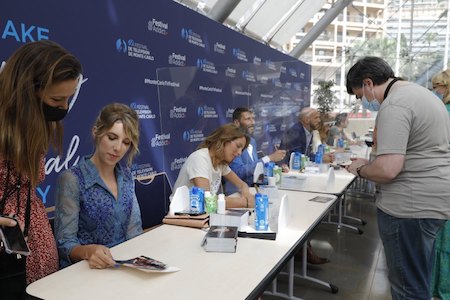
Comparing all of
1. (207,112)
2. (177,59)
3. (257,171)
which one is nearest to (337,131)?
(207,112)

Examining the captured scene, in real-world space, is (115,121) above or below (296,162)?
above

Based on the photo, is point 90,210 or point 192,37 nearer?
point 90,210

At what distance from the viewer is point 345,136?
7344mm

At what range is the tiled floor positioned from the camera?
9.46 ft

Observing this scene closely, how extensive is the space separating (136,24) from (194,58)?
1073 millimetres

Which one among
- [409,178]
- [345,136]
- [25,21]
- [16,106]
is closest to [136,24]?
[25,21]

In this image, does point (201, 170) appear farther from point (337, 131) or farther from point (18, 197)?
point (337, 131)

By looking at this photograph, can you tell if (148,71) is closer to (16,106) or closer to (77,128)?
(77,128)

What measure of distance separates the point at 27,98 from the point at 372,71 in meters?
1.55

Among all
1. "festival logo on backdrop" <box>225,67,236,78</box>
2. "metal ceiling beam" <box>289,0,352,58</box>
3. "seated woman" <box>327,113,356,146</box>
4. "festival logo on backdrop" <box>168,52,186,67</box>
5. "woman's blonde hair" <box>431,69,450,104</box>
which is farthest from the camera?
"metal ceiling beam" <box>289,0,352,58</box>

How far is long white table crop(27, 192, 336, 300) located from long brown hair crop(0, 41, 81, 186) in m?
0.39

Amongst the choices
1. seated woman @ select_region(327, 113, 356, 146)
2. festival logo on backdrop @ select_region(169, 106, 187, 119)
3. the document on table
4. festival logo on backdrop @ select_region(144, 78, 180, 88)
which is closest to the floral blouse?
the document on table

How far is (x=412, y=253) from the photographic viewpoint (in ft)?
5.68

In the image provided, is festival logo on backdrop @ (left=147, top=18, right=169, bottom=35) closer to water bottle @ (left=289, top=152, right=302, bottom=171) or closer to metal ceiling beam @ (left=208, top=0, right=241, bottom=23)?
metal ceiling beam @ (left=208, top=0, right=241, bottom=23)
